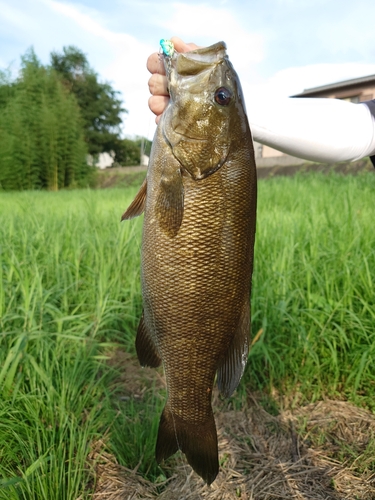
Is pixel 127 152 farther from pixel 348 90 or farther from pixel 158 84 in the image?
pixel 158 84

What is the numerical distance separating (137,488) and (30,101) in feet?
71.9

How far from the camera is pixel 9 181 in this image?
1645 cm

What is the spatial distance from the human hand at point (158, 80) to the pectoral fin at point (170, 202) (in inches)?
9.8

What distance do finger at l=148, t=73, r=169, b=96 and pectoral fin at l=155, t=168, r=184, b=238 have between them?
11.8 inches

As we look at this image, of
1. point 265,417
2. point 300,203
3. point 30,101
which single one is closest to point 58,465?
point 265,417

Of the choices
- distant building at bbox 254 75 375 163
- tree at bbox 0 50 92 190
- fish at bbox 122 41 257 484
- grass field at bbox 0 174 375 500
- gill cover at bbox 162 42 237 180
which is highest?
distant building at bbox 254 75 375 163

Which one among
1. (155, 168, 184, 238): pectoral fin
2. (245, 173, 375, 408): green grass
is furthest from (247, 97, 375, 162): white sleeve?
(245, 173, 375, 408): green grass

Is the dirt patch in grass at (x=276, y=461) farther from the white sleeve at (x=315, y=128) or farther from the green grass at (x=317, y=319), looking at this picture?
the white sleeve at (x=315, y=128)

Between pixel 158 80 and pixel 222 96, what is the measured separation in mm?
219

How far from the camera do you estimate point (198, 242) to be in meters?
1.11

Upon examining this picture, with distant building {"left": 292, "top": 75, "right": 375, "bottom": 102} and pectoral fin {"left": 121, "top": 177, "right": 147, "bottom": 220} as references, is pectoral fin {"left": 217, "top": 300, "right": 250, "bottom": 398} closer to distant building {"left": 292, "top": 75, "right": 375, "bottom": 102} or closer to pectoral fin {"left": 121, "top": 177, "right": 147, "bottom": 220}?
pectoral fin {"left": 121, "top": 177, "right": 147, "bottom": 220}

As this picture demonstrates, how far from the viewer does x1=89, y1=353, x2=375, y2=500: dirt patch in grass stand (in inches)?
71.6

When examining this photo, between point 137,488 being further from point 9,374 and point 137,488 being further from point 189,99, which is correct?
point 189,99

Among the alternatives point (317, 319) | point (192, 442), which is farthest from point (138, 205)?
point (317, 319)
